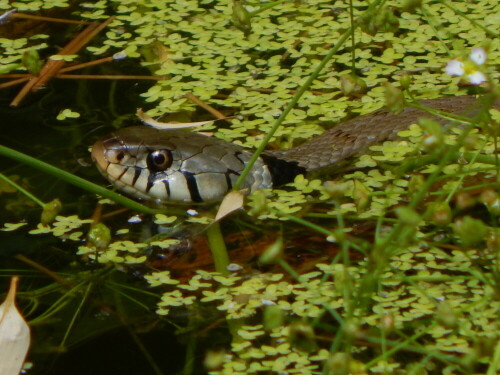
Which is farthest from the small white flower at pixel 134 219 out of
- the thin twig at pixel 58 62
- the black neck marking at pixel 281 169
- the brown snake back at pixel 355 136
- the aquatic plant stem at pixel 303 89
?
the thin twig at pixel 58 62

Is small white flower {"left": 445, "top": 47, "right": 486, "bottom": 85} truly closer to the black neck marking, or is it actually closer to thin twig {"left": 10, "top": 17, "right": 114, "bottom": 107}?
the black neck marking

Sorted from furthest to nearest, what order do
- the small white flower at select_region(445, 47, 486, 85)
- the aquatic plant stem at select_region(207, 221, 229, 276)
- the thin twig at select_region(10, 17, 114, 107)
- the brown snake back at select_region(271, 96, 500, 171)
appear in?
the thin twig at select_region(10, 17, 114, 107) → the brown snake back at select_region(271, 96, 500, 171) → the aquatic plant stem at select_region(207, 221, 229, 276) → the small white flower at select_region(445, 47, 486, 85)

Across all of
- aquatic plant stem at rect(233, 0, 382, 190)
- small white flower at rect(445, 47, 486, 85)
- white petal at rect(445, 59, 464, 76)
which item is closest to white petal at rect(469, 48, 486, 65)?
small white flower at rect(445, 47, 486, 85)

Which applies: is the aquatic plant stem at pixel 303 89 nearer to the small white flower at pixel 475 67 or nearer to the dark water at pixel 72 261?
the small white flower at pixel 475 67

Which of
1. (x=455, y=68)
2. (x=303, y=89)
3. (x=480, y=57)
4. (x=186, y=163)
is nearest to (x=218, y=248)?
(x=186, y=163)

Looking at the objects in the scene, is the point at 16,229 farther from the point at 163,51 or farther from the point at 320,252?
the point at 163,51

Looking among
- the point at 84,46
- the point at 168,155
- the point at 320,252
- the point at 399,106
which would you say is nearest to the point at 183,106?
the point at 168,155
